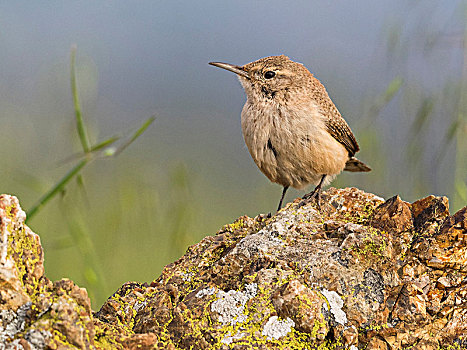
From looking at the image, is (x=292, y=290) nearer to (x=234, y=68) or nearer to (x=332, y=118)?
(x=332, y=118)

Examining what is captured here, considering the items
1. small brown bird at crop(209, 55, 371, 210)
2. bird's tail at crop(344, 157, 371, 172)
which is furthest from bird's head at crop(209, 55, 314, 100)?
bird's tail at crop(344, 157, 371, 172)

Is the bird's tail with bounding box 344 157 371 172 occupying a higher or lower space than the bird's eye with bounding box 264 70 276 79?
lower

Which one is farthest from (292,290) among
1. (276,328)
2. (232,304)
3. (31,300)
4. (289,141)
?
(289,141)

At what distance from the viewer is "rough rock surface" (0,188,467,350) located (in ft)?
6.53

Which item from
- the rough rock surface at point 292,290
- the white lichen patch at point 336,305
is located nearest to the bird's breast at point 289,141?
the rough rock surface at point 292,290

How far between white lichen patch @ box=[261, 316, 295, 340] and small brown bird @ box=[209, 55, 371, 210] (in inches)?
74.3

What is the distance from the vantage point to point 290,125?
427 cm

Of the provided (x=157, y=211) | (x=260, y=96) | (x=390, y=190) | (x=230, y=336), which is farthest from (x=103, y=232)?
(x=390, y=190)

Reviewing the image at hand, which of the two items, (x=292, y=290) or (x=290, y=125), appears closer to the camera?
(x=292, y=290)

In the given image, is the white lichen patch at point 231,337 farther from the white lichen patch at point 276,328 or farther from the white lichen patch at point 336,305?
the white lichen patch at point 336,305

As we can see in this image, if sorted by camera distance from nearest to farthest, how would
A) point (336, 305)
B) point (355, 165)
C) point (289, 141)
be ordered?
point (336, 305)
point (289, 141)
point (355, 165)

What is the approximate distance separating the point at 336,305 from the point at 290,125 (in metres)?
2.10

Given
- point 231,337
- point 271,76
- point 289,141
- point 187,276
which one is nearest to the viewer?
point 231,337

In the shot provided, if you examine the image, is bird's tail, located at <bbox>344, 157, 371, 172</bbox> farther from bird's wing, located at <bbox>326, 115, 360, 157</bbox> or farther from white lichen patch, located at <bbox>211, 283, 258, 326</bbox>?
white lichen patch, located at <bbox>211, 283, 258, 326</bbox>
